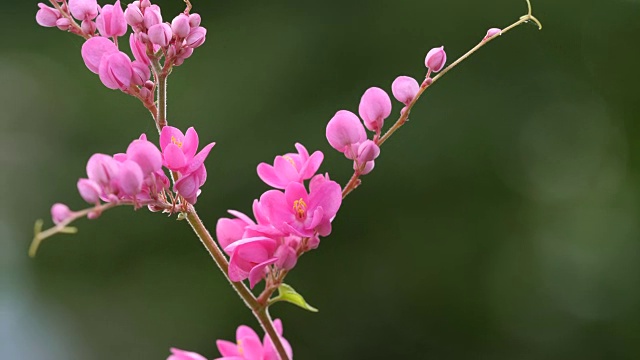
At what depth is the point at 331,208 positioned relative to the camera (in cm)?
44

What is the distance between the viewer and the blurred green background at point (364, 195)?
184 centimetres

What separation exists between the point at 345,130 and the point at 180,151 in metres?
0.09

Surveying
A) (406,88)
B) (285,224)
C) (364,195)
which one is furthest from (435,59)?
(364,195)

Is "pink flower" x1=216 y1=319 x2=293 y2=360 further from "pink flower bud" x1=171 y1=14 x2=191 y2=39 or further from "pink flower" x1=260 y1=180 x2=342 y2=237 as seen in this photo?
"pink flower bud" x1=171 y1=14 x2=191 y2=39

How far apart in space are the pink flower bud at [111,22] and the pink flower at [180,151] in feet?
0.24

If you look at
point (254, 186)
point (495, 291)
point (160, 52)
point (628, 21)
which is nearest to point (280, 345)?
point (160, 52)

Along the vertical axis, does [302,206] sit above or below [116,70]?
below

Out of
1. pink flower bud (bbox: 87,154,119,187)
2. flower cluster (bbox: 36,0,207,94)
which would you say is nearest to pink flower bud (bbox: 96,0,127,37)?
flower cluster (bbox: 36,0,207,94)

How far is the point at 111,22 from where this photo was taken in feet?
1.47

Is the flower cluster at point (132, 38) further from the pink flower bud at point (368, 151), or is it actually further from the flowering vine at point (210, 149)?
the pink flower bud at point (368, 151)

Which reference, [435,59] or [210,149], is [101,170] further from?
[435,59]

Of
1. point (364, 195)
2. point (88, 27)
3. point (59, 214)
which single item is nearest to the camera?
point (59, 214)

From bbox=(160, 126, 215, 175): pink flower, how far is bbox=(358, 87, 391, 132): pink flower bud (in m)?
0.09

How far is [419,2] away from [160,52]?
1.63 metres
